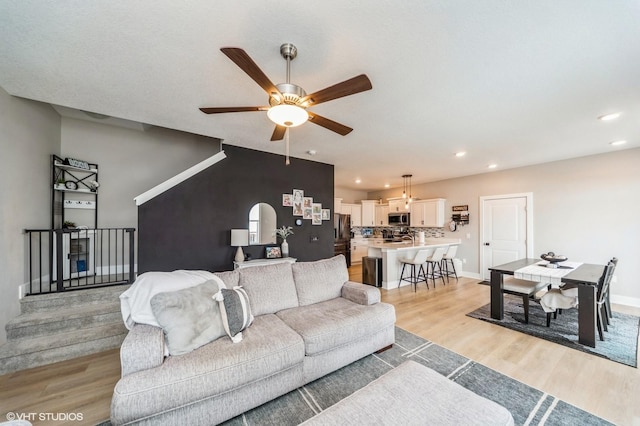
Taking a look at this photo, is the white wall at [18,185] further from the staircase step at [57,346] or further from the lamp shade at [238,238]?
the lamp shade at [238,238]

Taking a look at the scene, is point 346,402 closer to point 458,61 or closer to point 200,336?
point 200,336

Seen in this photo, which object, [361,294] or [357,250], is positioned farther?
[357,250]

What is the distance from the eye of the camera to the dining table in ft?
8.79

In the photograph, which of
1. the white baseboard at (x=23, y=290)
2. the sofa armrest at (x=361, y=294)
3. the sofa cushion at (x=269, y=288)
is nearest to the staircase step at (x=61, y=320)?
the white baseboard at (x=23, y=290)

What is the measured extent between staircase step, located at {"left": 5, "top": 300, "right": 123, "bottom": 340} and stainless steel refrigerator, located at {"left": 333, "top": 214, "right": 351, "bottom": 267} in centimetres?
532

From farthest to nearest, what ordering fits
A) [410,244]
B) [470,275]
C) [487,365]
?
[470,275], [410,244], [487,365]

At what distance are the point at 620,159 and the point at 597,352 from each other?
366 cm

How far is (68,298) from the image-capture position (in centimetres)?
292

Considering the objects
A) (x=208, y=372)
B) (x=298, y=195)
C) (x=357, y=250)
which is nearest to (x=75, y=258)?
(x=298, y=195)

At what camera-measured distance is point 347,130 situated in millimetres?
2312

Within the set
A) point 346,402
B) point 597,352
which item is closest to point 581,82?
point 597,352

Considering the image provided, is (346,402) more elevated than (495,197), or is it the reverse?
(495,197)

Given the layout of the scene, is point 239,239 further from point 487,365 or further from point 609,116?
point 609,116

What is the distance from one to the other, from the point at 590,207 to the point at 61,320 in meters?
8.10
